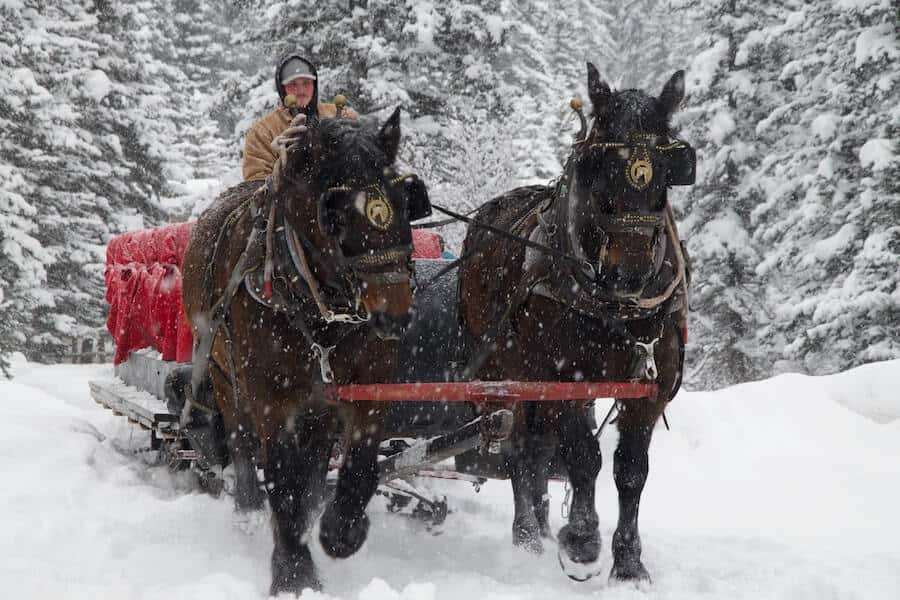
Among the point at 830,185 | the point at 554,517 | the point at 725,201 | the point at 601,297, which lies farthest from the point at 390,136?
the point at 725,201

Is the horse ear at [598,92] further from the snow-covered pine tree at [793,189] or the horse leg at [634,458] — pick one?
the snow-covered pine tree at [793,189]

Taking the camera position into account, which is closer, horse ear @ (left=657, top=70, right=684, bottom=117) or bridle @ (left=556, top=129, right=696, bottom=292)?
bridle @ (left=556, top=129, right=696, bottom=292)

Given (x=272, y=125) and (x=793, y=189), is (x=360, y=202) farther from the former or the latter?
(x=793, y=189)

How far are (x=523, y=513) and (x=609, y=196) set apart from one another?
2.55 metres

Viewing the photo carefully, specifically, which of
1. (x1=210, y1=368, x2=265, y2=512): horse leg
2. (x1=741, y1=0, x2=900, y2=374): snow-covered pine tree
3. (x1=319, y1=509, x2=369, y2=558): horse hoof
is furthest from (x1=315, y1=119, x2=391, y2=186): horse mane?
(x1=741, y1=0, x2=900, y2=374): snow-covered pine tree

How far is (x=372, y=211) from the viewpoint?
3.74m

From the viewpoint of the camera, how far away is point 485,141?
1872cm

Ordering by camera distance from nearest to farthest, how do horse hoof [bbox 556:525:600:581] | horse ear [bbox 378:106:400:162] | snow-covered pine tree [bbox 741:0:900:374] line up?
horse ear [bbox 378:106:400:162] → horse hoof [bbox 556:525:600:581] → snow-covered pine tree [bbox 741:0:900:374]

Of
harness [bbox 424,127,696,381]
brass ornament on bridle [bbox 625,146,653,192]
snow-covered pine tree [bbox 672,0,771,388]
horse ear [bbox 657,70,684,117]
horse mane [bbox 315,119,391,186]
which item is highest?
horse ear [bbox 657,70,684,117]

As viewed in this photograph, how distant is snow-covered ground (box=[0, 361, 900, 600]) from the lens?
454 cm

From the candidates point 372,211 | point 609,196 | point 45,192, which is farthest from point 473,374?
point 45,192

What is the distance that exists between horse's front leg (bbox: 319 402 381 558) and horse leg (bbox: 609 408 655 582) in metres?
1.36

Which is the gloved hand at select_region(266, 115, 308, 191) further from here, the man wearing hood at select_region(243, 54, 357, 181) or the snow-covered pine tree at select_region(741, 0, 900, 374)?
the snow-covered pine tree at select_region(741, 0, 900, 374)

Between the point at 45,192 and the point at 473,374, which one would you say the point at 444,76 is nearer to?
the point at 45,192
